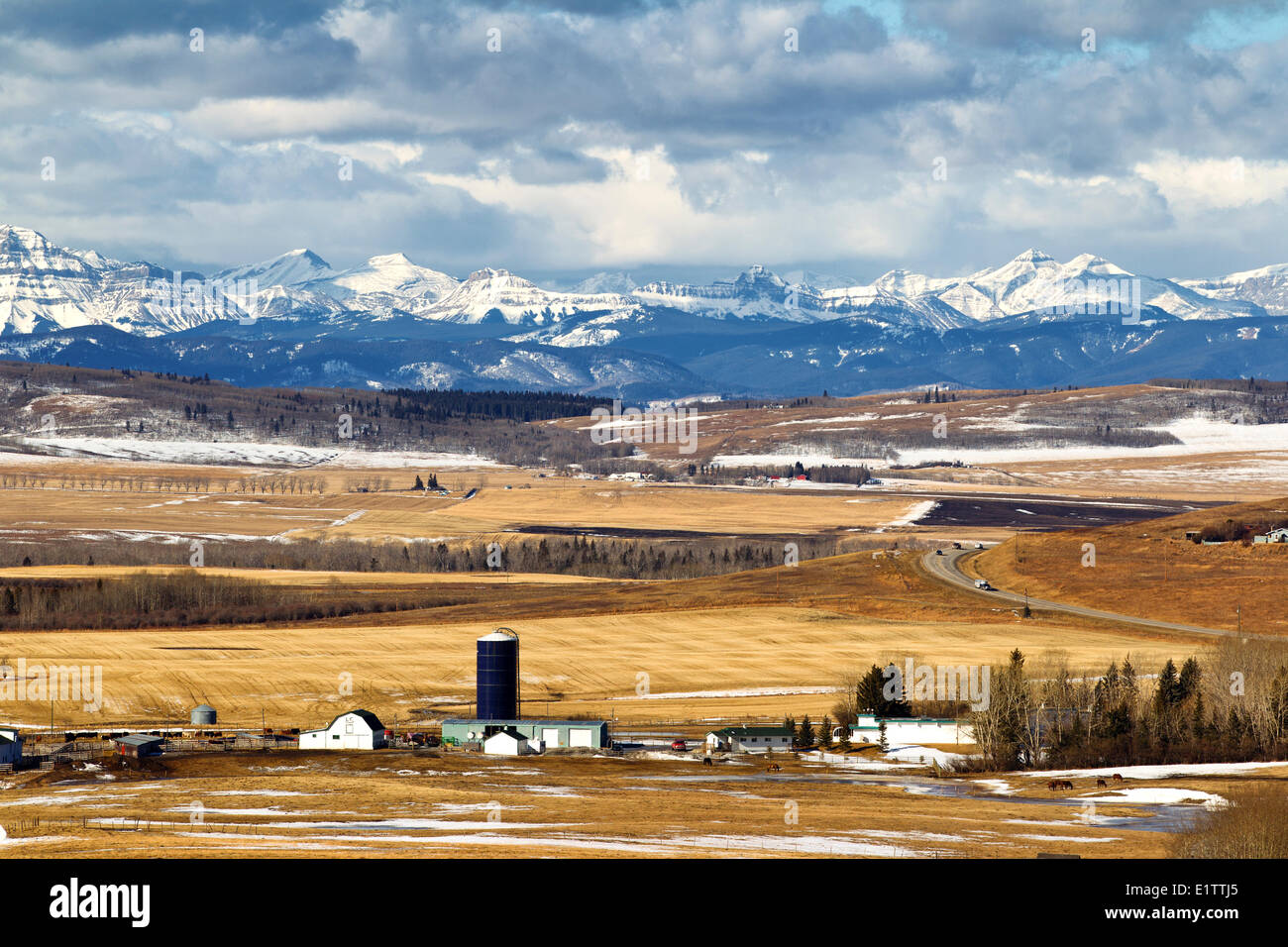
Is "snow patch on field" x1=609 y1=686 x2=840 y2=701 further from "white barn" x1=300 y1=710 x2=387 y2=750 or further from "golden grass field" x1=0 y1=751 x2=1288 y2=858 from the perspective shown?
"golden grass field" x1=0 y1=751 x2=1288 y2=858

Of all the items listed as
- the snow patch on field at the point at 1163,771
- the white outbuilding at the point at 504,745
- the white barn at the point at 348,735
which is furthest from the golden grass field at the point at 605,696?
the white barn at the point at 348,735

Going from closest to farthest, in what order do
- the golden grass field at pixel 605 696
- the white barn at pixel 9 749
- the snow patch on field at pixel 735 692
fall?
1. the golden grass field at pixel 605 696
2. the white barn at pixel 9 749
3. the snow patch on field at pixel 735 692

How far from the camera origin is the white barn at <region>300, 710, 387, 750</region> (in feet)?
303

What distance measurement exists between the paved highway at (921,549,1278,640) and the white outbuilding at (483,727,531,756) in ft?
194

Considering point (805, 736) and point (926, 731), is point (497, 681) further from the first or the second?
point (926, 731)

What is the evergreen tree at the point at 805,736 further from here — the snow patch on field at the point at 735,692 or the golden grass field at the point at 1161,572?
the golden grass field at the point at 1161,572

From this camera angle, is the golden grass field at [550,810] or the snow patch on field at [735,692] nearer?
the golden grass field at [550,810]

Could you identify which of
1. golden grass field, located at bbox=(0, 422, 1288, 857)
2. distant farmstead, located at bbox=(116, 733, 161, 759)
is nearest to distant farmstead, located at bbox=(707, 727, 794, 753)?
golden grass field, located at bbox=(0, 422, 1288, 857)

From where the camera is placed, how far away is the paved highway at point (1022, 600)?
13950cm

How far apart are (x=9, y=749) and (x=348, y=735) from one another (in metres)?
20.1

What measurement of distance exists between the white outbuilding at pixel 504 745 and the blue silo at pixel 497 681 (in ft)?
28.7

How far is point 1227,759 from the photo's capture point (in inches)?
3270
